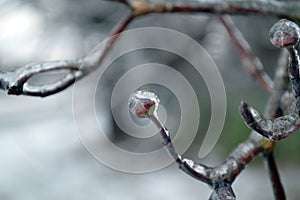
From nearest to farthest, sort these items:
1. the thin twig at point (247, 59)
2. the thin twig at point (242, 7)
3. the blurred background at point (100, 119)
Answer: the thin twig at point (242, 7), the thin twig at point (247, 59), the blurred background at point (100, 119)

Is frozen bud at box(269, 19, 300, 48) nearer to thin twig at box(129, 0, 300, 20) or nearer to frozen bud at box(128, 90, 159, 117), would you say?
frozen bud at box(128, 90, 159, 117)

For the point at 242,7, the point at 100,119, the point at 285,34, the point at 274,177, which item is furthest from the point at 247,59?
the point at 100,119

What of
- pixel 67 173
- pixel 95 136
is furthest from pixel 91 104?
pixel 67 173

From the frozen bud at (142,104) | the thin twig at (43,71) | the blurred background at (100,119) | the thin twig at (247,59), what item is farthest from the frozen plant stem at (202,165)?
the blurred background at (100,119)

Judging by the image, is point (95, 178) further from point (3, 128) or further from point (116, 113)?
point (3, 128)

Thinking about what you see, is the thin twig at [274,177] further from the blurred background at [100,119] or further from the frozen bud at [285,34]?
the blurred background at [100,119]
